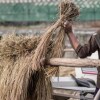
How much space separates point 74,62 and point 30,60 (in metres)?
0.47

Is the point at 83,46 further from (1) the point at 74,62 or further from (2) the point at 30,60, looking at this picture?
(2) the point at 30,60

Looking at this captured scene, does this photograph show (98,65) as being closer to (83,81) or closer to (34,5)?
(83,81)

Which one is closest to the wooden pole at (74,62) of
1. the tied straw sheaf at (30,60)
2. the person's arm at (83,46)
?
the tied straw sheaf at (30,60)

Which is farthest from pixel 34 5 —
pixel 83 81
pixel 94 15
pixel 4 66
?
pixel 4 66

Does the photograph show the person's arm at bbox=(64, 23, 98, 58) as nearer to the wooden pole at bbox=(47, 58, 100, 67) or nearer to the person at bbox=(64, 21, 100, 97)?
the person at bbox=(64, 21, 100, 97)

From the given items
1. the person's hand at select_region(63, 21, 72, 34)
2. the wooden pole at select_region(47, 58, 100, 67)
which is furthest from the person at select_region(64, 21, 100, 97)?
the wooden pole at select_region(47, 58, 100, 67)

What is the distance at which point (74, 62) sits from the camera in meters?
4.04

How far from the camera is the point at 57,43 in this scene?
4395 millimetres

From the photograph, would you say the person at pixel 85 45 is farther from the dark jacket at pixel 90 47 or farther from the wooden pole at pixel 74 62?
the wooden pole at pixel 74 62

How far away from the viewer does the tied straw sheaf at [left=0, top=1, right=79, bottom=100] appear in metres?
4.32

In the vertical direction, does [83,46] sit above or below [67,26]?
below

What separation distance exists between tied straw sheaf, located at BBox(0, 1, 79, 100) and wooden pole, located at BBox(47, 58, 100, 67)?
11cm

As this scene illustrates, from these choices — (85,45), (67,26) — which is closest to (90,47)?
(85,45)

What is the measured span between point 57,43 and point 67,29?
0.48 ft
